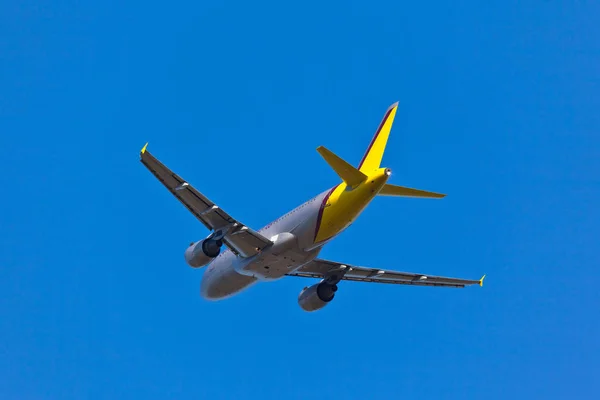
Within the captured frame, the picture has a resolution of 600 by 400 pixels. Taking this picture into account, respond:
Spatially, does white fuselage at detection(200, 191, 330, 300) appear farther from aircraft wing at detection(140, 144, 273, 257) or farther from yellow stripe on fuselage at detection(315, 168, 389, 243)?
aircraft wing at detection(140, 144, 273, 257)

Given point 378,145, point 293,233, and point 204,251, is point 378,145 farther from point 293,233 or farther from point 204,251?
point 204,251

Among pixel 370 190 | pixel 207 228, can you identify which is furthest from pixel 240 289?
pixel 370 190

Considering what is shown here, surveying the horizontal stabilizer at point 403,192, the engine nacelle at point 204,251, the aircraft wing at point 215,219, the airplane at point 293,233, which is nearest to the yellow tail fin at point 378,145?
the airplane at point 293,233

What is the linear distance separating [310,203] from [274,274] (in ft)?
17.4

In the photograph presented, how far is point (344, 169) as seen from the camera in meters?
40.5

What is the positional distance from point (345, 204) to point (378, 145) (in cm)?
388

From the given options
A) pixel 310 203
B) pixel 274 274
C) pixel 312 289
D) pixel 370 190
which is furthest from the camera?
pixel 312 289

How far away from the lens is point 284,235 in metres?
44.5

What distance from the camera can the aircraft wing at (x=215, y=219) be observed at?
43.4 metres

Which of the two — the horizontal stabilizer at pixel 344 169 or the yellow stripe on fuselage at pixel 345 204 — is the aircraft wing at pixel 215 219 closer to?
the yellow stripe on fuselage at pixel 345 204

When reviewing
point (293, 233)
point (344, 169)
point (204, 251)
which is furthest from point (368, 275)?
Answer: point (344, 169)

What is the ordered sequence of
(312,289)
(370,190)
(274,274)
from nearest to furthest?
(370,190), (274,274), (312,289)

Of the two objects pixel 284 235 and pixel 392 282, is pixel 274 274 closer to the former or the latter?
pixel 284 235

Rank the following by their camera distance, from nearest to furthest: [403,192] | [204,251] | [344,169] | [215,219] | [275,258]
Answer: [344,169] < [403,192] < [204,251] < [215,219] < [275,258]
